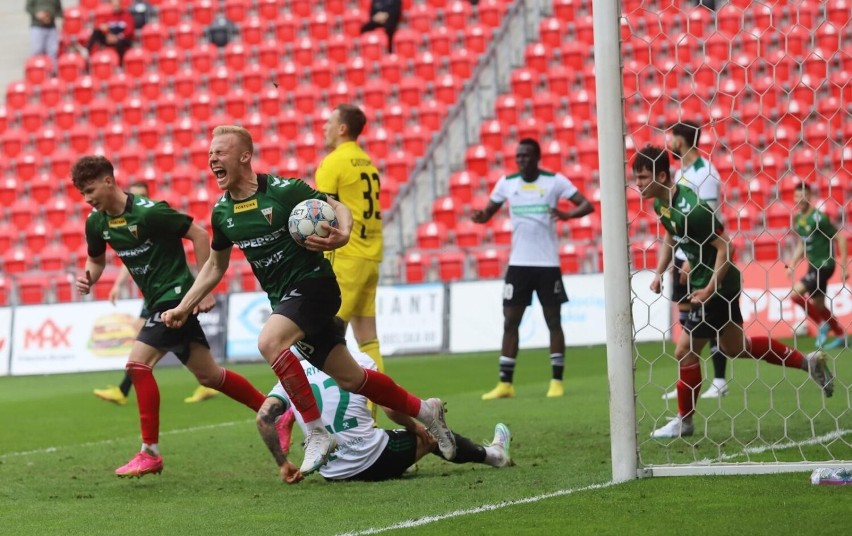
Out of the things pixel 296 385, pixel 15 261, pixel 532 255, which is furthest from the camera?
pixel 15 261

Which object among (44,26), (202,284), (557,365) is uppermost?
(44,26)

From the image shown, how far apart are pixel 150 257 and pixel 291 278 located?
1.41 meters

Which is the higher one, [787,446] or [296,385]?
[296,385]

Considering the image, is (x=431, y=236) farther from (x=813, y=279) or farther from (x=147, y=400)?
(x=147, y=400)

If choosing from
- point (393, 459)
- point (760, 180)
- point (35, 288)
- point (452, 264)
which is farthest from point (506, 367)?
point (35, 288)

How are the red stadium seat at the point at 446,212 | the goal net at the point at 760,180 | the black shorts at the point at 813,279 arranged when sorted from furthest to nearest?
the red stadium seat at the point at 446,212, the black shorts at the point at 813,279, the goal net at the point at 760,180

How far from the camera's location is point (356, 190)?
8.82 m

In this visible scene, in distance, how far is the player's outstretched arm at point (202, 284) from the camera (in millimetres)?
7202

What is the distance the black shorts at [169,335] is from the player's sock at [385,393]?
4.78 feet

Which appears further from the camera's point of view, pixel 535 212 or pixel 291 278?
pixel 535 212

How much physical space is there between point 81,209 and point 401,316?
712 centimetres

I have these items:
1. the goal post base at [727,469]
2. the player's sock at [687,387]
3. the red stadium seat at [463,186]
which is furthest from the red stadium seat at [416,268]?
the goal post base at [727,469]

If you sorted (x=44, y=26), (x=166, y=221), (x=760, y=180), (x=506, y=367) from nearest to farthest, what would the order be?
(x=166, y=221) < (x=506, y=367) < (x=760, y=180) < (x=44, y=26)

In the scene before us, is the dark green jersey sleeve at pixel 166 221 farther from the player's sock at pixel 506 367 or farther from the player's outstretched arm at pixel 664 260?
the player's sock at pixel 506 367
